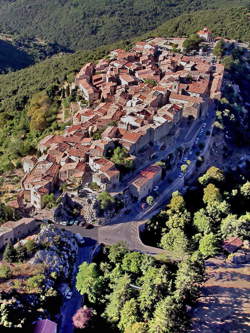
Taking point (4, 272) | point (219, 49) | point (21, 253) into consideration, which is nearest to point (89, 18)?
point (219, 49)

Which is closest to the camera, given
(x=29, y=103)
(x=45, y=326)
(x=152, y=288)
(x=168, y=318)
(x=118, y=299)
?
(x=168, y=318)

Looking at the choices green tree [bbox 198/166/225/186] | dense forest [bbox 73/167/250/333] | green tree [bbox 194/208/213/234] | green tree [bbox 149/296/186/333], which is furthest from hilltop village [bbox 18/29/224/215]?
green tree [bbox 149/296/186/333]

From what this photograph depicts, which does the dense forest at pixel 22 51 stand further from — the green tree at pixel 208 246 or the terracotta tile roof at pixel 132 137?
the green tree at pixel 208 246

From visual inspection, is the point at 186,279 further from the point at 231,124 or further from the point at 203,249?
the point at 231,124

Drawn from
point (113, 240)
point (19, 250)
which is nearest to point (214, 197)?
point (113, 240)

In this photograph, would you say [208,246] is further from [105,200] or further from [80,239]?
[80,239]

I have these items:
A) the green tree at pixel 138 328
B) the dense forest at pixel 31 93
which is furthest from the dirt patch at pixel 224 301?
the dense forest at pixel 31 93
